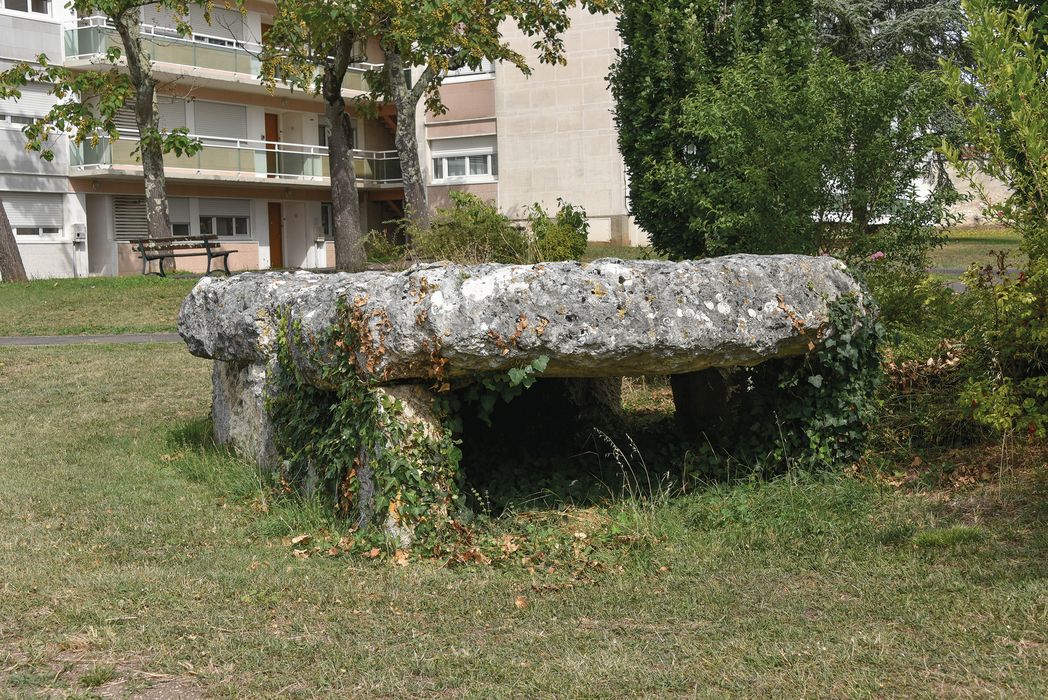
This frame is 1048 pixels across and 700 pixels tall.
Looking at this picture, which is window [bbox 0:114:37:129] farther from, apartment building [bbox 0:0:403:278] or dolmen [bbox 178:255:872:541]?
dolmen [bbox 178:255:872:541]

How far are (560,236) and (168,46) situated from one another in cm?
2160

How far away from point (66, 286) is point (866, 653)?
1953cm

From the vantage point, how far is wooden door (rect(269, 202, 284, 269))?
3762cm

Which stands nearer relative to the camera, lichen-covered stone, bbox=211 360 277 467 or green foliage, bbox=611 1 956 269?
lichen-covered stone, bbox=211 360 277 467

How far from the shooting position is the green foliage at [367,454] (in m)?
5.58

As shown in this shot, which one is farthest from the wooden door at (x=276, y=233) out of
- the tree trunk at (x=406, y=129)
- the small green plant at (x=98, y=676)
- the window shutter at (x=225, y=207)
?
the small green plant at (x=98, y=676)

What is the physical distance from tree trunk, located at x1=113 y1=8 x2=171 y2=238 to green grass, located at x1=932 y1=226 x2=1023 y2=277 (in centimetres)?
1607

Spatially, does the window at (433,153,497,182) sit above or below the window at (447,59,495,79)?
below

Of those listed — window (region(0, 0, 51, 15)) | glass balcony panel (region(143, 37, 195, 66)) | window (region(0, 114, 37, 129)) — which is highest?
window (region(0, 0, 51, 15))

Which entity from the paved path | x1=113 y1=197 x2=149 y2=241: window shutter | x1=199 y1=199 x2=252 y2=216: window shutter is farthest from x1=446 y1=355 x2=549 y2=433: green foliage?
x1=199 y1=199 x2=252 y2=216: window shutter

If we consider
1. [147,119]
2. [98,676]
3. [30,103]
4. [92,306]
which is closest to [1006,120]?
[98,676]

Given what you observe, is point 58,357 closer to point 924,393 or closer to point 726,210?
point 726,210

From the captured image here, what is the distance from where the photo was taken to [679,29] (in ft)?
36.8

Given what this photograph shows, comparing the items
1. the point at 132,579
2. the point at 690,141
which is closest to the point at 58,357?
the point at 690,141
